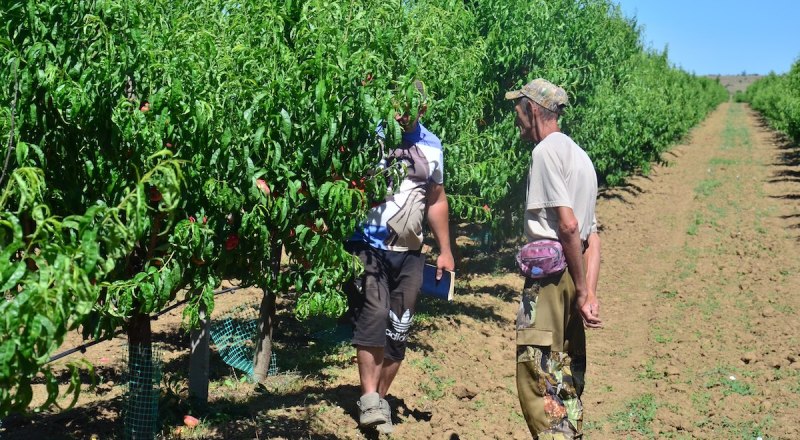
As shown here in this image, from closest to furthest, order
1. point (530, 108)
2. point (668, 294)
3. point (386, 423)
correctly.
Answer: point (530, 108)
point (386, 423)
point (668, 294)

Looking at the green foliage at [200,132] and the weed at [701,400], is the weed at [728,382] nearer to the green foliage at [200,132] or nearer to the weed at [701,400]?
the weed at [701,400]

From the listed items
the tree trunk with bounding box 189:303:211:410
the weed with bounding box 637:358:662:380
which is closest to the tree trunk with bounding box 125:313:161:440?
the tree trunk with bounding box 189:303:211:410

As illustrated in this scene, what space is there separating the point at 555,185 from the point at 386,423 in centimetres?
162

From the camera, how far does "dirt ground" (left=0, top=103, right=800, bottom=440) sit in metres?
5.27

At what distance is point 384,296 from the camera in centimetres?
489

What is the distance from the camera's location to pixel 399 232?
4.86 metres

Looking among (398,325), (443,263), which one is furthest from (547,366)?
(443,263)

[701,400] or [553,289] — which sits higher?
[553,289]

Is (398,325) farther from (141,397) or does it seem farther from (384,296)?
(141,397)

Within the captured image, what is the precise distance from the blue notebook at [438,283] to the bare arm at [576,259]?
1.00 meters

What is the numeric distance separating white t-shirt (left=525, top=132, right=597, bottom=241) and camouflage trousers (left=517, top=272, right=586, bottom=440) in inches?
10.3

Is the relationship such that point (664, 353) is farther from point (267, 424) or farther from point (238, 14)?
point (238, 14)

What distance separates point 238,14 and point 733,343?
5.44 m

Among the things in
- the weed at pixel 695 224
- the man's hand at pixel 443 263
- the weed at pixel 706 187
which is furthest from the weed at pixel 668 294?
the weed at pixel 706 187
